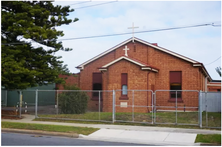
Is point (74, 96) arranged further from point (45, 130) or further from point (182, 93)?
point (182, 93)

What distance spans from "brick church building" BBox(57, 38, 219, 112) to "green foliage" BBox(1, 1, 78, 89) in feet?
15.2

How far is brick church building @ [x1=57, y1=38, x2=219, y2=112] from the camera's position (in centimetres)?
2431

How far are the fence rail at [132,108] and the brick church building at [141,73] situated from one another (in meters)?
0.09

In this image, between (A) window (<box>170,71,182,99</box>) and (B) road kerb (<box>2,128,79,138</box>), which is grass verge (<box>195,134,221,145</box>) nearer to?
(B) road kerb (<box>2,128,79,138</box>)

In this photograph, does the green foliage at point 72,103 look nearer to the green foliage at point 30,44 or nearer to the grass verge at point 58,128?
the green foliage at point 30,44

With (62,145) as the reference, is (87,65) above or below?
above

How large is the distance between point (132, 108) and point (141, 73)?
4.20m

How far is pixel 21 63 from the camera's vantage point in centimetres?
1969

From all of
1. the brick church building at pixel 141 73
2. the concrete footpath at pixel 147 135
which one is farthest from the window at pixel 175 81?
the concrete footpath at pixel 147 135

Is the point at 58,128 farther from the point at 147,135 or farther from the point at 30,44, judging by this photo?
the point at 30,44

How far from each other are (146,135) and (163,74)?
45.2 ft

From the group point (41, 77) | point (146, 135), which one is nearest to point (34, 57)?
point (41, 77)

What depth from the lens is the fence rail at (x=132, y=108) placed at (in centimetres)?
1745

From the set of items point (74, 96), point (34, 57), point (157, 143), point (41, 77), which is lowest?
point (157, 143)
